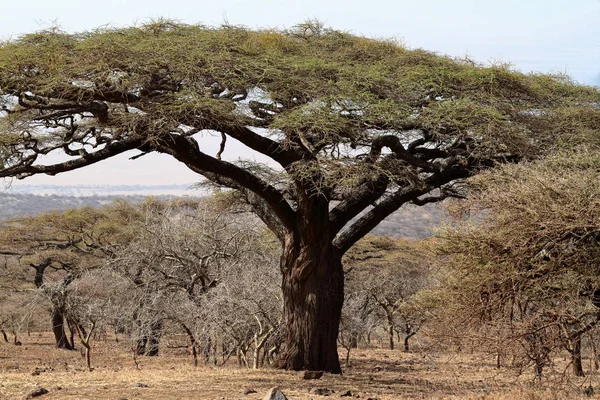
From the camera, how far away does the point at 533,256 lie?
350 inches

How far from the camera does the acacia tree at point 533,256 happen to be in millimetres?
8328

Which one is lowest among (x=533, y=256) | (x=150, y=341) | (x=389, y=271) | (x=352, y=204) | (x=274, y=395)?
(x=150, y=341)

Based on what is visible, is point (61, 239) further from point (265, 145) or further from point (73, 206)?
point (73, 206)

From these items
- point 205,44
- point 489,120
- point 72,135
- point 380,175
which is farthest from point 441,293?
point 72,135

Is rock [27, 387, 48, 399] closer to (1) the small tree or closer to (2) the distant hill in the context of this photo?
(1) the small tree

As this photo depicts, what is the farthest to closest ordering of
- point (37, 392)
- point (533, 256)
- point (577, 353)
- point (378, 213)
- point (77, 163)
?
point (378, 213), point (77, 163), point (533, 256), point (577, 353), point (37, 392)

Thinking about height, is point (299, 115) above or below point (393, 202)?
above

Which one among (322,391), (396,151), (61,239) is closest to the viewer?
(322,391)

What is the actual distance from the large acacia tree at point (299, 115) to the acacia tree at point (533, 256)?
1.36 metres

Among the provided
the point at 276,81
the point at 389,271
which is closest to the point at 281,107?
the point at 276,81

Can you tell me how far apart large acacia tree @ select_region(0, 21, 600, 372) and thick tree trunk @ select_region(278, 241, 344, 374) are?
23 millimetres

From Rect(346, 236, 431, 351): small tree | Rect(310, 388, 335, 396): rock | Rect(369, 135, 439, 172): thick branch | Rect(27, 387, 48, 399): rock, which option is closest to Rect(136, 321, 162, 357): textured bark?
Rect(27, 387, 48, 399): rock

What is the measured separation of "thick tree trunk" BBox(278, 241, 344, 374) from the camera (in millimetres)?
11578

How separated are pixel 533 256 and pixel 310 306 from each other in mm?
4015
